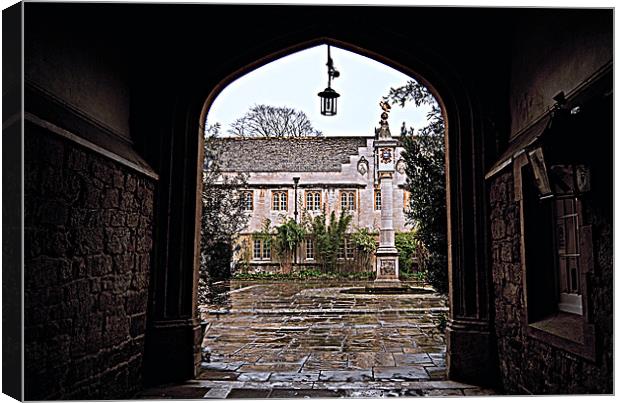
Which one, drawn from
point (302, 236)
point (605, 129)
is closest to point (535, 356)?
point (605, 129)

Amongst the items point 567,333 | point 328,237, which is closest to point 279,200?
point 328,237

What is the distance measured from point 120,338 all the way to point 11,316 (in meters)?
1.24

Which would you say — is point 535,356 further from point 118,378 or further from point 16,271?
point 16,271

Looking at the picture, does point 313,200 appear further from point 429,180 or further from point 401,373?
point 401,373

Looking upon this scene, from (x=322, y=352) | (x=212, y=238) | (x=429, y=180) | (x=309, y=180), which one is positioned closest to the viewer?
(x=429, y=180)

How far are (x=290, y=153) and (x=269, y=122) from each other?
6.81ft

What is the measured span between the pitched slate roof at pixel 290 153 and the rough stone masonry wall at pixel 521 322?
753 inches

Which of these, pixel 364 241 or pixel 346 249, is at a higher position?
pixel 364 241

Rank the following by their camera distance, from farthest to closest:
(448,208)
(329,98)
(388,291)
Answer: (388,291) < (329,98) < (448,208)

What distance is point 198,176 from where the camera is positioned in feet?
16.8

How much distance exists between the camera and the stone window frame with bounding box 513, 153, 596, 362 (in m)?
3.13

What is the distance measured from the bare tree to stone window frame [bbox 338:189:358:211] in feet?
9.89

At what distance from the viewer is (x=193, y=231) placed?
198 inches

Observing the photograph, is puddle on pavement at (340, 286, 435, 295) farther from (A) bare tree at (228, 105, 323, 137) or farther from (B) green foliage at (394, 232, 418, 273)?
(A) bare tree at (228, 105, 323, 137)
